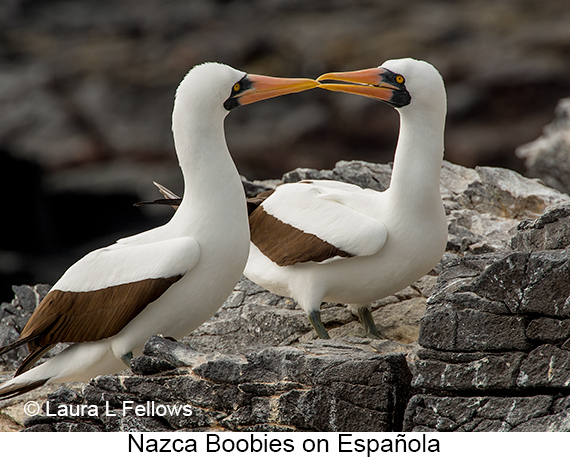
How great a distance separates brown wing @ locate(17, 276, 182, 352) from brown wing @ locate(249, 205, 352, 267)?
3.97 feet

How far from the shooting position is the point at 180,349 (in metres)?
4.78

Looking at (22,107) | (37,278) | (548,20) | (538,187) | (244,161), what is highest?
(548,20)

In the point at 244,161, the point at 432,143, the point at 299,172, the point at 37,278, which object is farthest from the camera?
the point at 244,161

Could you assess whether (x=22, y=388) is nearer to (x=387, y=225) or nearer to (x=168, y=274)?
(x=168, y=274)

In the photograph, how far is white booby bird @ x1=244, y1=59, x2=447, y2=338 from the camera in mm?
5957

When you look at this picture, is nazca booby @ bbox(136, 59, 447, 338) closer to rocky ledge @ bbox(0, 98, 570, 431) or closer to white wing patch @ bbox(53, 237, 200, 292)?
rocky ledge @ bbox(0, 98, 570, 431)

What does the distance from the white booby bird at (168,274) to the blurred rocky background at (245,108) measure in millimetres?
12073

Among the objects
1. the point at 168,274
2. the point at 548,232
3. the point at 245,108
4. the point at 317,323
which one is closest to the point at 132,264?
the point at 168,274

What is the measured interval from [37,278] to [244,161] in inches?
186

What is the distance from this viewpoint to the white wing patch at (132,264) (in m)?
5.14

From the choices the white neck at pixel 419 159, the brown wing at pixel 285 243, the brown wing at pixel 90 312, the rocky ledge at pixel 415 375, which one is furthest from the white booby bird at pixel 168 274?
the white neck at pixel 419 159

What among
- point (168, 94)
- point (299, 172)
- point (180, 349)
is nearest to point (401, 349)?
point (180, 349)

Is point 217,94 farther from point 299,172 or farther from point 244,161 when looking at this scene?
point 244,161

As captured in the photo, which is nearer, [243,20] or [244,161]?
[244,161]
